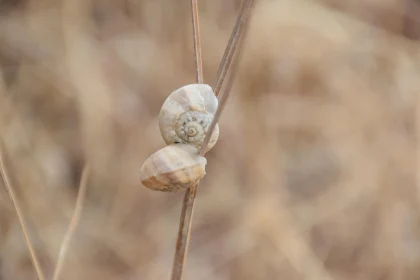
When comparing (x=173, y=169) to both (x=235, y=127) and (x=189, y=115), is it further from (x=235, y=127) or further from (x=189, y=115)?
(x=235, y=127)

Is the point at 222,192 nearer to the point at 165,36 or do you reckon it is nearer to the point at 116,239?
the point at 116,239

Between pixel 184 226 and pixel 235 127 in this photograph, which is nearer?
pixel 184 226

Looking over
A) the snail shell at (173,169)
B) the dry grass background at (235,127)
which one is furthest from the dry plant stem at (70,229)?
the dry grass background at (235,127)

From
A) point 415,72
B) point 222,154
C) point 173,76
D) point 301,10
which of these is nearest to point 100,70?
point 173,76

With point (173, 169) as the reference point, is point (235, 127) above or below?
below

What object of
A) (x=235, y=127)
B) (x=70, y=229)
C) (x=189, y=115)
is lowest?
(x=235, y=127)

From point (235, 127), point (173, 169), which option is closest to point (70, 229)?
point (173, 169)
